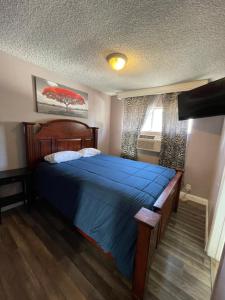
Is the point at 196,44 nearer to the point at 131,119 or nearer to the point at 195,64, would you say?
the point at 195,64

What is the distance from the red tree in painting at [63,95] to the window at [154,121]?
165 cm

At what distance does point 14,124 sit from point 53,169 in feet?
3.26

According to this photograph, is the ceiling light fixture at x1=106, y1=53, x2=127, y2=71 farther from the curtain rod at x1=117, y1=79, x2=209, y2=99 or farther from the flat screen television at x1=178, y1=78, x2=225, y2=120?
the curtain rod at x1=117, y1=79, x2=209, y2=99

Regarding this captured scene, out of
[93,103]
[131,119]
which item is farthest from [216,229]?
[93,103]

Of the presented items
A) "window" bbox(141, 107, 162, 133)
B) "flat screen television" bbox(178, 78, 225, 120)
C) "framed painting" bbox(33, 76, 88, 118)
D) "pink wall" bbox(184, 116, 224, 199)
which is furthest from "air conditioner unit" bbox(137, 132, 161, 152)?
"framed painting" bbox(33, 76, 88, 118)

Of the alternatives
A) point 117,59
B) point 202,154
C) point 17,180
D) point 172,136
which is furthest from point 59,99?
point 202,154

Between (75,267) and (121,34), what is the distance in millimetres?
2459

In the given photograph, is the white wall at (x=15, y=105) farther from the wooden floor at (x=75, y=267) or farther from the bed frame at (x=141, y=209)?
the wooden floor at (x=75, y=267)

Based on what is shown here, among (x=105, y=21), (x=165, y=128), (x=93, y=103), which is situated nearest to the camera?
(x=105, y=21)

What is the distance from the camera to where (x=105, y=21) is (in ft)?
4.18

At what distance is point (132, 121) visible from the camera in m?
3.54

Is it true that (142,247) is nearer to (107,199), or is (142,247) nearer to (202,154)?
(107,199)

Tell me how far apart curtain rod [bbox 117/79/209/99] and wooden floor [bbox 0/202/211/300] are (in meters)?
2.50

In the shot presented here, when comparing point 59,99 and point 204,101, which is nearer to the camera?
point 204,101
